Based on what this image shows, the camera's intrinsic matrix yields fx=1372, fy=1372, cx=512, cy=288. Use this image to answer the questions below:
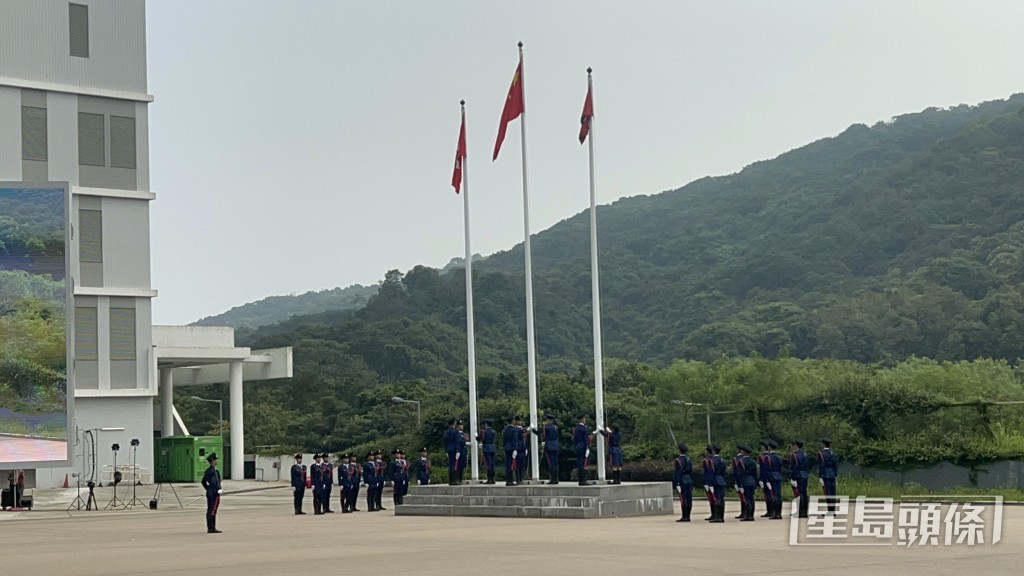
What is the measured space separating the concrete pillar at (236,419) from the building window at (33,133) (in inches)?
476

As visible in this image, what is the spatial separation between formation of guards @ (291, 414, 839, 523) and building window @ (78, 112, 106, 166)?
2091 centimetres

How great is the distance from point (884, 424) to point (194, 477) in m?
28.0

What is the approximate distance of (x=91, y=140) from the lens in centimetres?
4866

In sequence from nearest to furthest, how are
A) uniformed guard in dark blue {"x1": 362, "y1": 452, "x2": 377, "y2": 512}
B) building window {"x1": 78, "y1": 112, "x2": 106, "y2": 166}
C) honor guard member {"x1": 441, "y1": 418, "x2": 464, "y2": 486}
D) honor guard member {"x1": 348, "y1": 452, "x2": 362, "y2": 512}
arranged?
1. honor guard member {"x1": 441, "y1": 418, "x2": 464, "y2": 486}
2. honor guard member {"x1": 348, "y1": 452, "x2": 362, "y2": 512}
3. uniformed guard in dark blue {"x1": 362, "y1": 452, "x2": 377, "y2": 512}
4. building window {"x1": 78, "y1": 112, "x2": 106, "y2": 166}

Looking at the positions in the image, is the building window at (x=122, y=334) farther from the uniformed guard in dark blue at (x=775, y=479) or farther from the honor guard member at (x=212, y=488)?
the uniformed guard in dark blue at (x=775, y=479)

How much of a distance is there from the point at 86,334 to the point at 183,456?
6456 mm

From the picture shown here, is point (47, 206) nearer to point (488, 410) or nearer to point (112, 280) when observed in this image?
point (112, 280)

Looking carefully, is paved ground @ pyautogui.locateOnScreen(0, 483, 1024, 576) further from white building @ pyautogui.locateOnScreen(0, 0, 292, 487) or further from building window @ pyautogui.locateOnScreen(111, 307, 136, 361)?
building window @ pyautogui.locateOnScreen(111, 307, 136, 361)

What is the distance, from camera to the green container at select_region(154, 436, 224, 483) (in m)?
51.4

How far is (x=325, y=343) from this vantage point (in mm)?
91562

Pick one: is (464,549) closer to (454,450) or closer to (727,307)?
(454,450)

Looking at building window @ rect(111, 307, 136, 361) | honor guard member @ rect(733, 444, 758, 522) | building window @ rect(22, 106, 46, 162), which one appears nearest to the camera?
honor guard member @ rect(733, 444, 758, 522)

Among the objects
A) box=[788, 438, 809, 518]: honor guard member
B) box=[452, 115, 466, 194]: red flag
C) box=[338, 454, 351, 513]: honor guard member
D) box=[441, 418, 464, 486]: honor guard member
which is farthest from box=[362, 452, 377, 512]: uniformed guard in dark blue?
box=[788, 438, 809, 518]: honor guard member

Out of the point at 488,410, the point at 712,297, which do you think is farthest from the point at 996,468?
the point at 712,297
